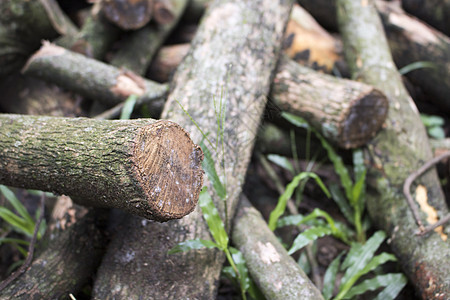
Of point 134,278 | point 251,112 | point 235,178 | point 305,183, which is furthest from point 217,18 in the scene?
point 134,278

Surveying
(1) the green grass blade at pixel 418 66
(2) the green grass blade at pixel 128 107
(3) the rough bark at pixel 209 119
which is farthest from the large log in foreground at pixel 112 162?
(1) the green grass blade at pixel 418 66

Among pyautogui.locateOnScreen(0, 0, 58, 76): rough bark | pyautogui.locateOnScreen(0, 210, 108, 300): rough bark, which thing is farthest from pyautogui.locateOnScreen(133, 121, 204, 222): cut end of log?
pyautogui.locateOnScreen(0, 0, 58, 76): rough bark

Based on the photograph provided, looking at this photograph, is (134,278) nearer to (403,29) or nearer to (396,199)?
(396,199)

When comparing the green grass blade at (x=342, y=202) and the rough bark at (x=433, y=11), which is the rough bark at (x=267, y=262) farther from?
the rough bark at (x=433, y=11)

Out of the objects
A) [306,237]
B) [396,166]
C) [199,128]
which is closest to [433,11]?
[396,166]

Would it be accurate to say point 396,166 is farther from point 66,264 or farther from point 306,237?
point 66,264

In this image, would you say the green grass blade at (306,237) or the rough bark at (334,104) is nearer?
the green grass blade at (306,237)

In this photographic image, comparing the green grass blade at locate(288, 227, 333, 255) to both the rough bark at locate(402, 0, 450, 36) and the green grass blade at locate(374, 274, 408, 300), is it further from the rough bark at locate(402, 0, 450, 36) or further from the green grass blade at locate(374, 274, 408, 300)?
the rough bark at locate(402, 0, 450, 36)
